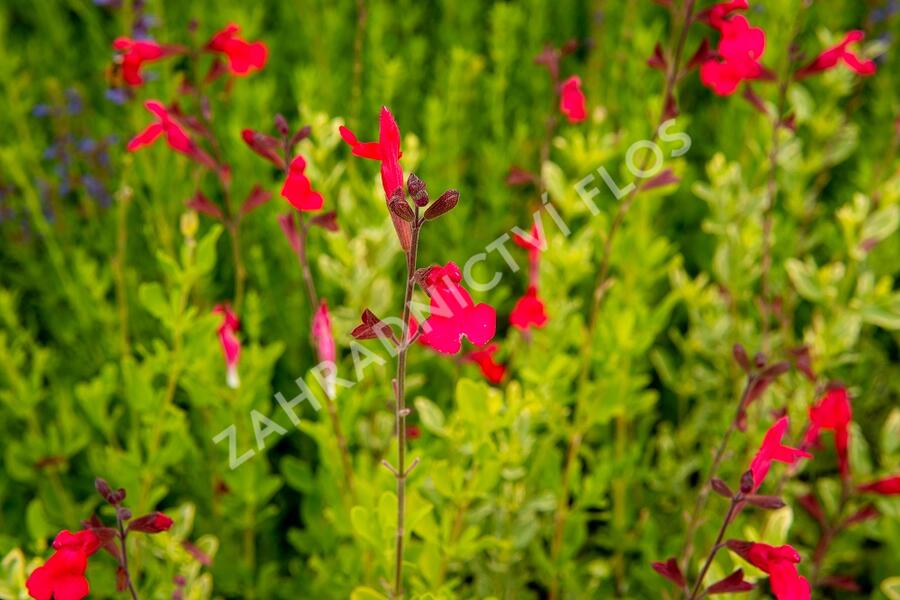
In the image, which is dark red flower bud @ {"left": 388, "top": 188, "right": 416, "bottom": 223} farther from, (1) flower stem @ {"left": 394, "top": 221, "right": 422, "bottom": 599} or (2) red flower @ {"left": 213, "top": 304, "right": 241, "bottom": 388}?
(2) red flower @ {"left": 213, "top": 304, "right": 241, "bottom": 388}

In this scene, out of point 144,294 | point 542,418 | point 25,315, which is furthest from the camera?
point 25,315

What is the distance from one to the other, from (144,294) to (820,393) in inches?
52.3

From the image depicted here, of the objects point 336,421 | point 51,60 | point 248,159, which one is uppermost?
point 51,60

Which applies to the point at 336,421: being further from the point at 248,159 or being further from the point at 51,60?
the point at 51,60

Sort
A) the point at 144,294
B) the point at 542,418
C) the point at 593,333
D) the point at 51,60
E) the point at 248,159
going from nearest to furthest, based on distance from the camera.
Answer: the point at 144,294 < the point at 542,418 < the point at 593,333 < the point at 248,159 < the point at 51,60

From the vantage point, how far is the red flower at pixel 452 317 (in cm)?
92

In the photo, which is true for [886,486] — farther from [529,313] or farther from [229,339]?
[229,339]

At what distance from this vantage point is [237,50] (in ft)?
5.77

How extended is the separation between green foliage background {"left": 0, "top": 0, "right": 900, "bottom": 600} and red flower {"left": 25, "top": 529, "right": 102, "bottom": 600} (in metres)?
0.38

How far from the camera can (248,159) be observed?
8.43 feet

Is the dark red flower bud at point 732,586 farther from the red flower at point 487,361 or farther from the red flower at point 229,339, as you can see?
the red flower at point 229,339

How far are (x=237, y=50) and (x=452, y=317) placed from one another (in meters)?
1.08

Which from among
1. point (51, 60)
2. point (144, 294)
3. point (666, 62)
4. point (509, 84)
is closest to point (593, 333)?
point (666, 62)

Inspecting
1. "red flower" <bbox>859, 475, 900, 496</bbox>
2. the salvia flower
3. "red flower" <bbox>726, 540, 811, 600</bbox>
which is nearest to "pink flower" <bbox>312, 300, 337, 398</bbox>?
the salvia flower
